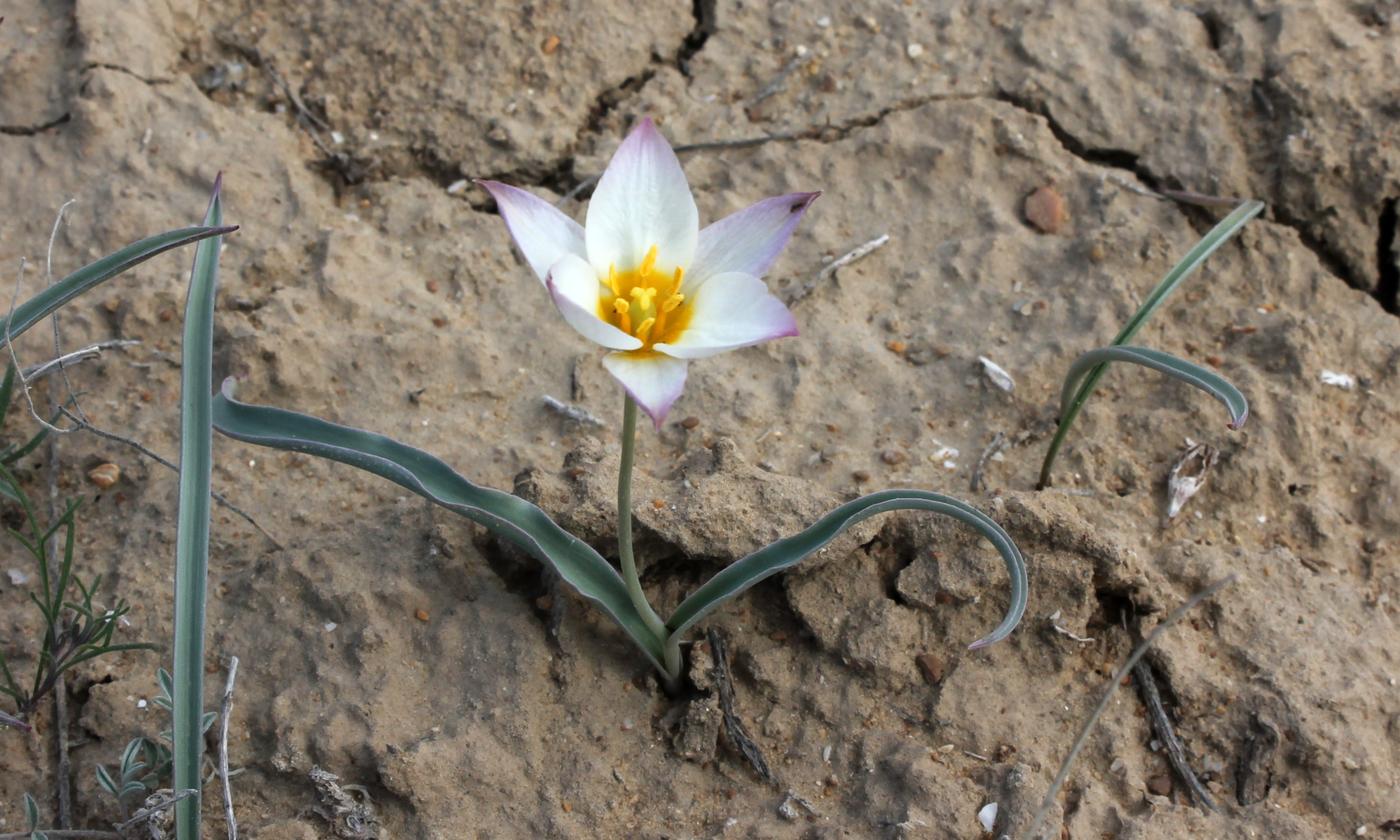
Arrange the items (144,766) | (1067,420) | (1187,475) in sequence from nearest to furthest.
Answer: (144,766) → (1067,420) → (1187,475)

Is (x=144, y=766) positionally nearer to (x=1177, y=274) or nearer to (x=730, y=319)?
(x=730, y=319)

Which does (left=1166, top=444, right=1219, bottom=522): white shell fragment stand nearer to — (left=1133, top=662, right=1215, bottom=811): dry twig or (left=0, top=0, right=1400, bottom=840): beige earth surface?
(left=0, top=0, right=1400, bottom=840): beige earth surface

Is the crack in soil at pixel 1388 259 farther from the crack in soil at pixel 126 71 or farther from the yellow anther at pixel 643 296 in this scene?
the crack in soil at pixel 126 71

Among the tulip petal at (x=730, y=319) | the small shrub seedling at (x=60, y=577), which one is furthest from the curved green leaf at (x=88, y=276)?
the tulip petal at (x=730, y=319)

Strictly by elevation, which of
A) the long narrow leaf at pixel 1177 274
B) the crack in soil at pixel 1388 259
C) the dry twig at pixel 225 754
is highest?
the dry twig at pixel 225 754

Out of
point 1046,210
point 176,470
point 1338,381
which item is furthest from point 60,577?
point 1338,381

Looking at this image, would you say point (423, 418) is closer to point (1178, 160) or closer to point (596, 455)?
point (596, 455)
